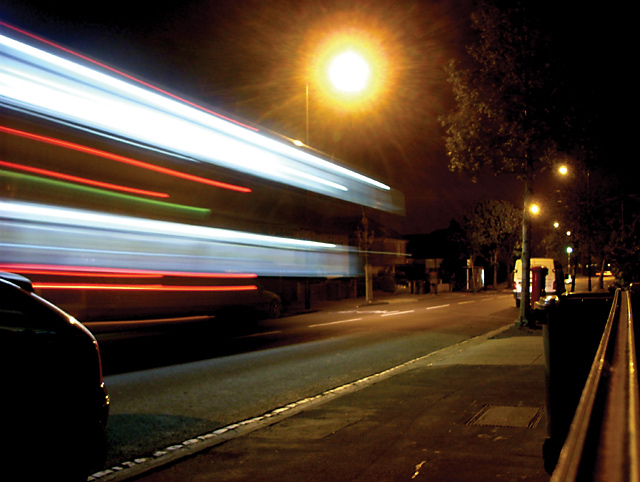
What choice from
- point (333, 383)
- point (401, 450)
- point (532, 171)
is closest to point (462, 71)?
point (532, 171)

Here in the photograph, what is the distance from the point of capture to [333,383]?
909 centimetres

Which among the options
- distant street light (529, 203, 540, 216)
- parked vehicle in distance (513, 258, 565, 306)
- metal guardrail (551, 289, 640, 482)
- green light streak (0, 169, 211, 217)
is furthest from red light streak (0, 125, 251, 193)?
parked vehicle in distance (513, 258, 565, 306)

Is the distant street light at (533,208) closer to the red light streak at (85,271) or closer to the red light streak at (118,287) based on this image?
the red light streak at (118,287)

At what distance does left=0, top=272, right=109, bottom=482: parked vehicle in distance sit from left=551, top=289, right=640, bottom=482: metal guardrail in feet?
10.3

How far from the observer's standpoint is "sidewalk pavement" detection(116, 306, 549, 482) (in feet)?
15.3

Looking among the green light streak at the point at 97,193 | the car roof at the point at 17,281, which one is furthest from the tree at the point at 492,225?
the car roof at the point at 17,281

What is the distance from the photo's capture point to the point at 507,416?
6.26 meters

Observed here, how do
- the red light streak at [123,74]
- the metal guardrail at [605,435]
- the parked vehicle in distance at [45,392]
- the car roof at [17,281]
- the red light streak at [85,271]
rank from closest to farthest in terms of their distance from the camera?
the metal guardrail at [605,435] < the parked vehicle in distance at [45,392] < the car roof at [17,281] < the red light streak at [123,74] < the red light streak at [85,271]

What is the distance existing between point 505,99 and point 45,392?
47.8 ft

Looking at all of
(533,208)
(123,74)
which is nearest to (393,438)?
(123,74)

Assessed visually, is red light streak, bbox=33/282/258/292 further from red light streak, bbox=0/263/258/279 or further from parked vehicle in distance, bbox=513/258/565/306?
parked vehicle in distance, bbox=513/258/565/306

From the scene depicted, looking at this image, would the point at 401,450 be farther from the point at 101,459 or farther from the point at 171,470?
the point at 101,459

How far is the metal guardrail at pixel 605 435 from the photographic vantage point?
1343 mm

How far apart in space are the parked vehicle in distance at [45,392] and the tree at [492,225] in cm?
5213
